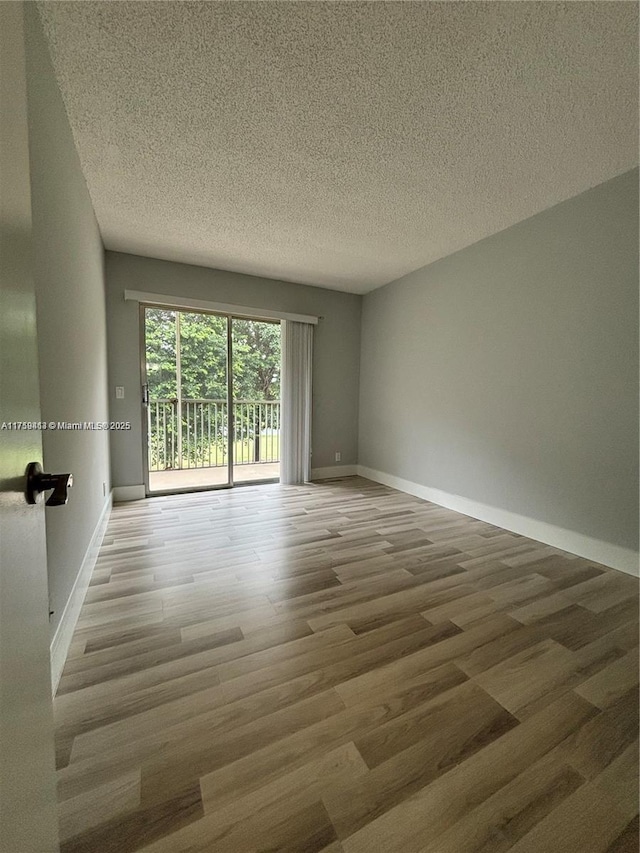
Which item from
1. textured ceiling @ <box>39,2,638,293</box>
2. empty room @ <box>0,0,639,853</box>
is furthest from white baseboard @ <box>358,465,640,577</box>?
textured ceiling @ <box>39,2,638,293</box>

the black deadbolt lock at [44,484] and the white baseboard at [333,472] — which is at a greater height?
the black deadbolt lock at [44,484]

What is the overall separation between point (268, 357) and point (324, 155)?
3409mm

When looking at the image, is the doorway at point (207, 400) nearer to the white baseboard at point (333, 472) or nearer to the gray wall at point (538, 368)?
the white baseboard at point (333, 472)

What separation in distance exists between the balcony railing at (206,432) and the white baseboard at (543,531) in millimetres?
2332

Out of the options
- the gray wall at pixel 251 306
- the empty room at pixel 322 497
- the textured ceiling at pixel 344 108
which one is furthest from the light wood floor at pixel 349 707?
the textured ceiling at pixel 344 108

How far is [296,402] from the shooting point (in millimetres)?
4004

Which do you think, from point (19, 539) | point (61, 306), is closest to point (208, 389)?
point (61, 306)

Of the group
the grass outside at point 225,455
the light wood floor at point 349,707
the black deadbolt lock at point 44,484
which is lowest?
the light wood floor at point 349,707

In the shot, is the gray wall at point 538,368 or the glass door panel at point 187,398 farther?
the glass door panel at point 187,398

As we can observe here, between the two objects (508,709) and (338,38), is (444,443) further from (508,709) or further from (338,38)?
(338,38)

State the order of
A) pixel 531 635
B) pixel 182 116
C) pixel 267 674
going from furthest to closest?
pixel 182 116 < pixel 531 635 < pixel 267 674

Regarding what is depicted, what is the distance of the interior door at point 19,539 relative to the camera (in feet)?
1.50

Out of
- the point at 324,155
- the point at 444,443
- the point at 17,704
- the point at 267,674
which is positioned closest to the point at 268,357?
the point at 444,443

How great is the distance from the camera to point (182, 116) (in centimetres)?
161
